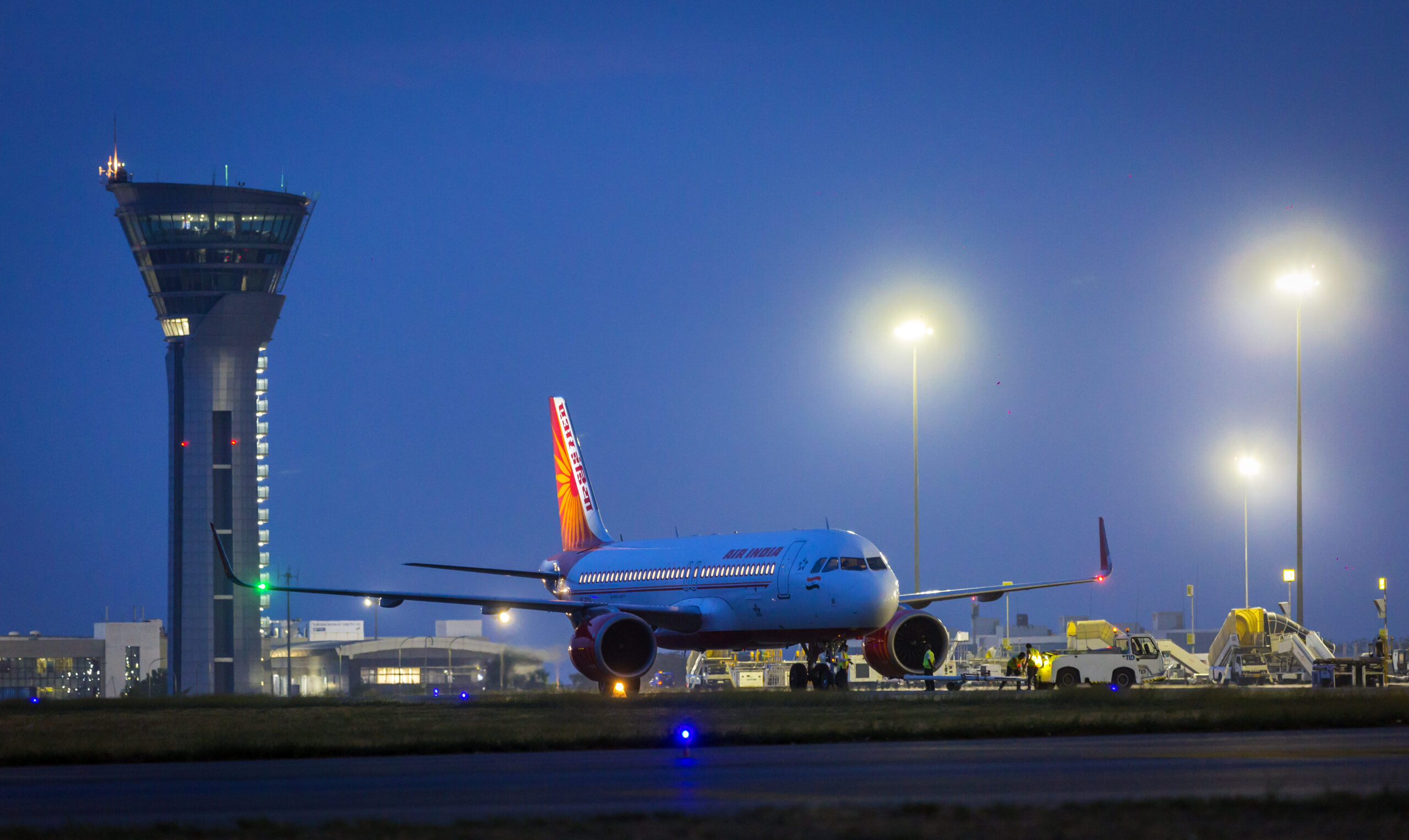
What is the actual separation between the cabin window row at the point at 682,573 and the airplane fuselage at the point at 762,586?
0.03 metres

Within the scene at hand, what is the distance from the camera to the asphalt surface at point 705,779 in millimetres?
12359

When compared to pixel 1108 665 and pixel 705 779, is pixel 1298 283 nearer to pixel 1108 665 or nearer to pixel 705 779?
pixel 1108 665

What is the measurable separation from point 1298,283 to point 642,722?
40.5 metres

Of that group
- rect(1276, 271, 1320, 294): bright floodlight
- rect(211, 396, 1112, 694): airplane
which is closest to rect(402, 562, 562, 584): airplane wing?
rect(211, 396, 1112, 694): airplane

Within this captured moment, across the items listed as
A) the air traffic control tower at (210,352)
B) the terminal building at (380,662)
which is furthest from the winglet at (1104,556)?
the air traffic control tower at (210,352)

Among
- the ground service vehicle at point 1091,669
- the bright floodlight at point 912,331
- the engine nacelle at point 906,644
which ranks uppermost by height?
the bright floodlight at point 912,331

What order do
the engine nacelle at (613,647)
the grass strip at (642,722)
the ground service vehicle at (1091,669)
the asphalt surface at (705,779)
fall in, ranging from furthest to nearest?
the ground service vehicle at (1091,669), the engine nacelle at (613,647), the grass strip at (642,722), the asphalt surface at (705,779)

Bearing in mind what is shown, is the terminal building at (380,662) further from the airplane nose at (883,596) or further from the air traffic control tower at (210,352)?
the airplane nose at (883,596)

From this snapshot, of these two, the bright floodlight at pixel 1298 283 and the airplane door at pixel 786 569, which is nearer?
the airplane door at pixel 786 569

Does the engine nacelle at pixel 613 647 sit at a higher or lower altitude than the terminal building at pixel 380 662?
higher

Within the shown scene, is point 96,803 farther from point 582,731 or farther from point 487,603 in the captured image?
point 487,603

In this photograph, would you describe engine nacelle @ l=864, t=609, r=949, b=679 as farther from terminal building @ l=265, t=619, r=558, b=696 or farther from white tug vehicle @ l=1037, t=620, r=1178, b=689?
terminal building @ l=265, t=619, r=558, b=696

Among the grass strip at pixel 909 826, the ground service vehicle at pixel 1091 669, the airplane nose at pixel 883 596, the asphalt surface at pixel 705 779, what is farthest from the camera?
the ground service vehicle at pixel 1091 669

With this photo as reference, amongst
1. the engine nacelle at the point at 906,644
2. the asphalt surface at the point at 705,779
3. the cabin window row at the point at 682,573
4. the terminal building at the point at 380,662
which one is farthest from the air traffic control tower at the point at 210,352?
the asphalt surface at the point at 705,779
